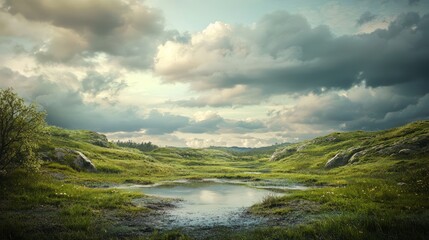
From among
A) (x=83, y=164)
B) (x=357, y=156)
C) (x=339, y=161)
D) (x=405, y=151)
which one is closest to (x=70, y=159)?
(x=83, y=164)

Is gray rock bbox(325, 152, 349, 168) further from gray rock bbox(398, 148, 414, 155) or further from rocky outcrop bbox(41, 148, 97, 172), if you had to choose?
rocky outcrop bbox(41, 148, 97, 172)

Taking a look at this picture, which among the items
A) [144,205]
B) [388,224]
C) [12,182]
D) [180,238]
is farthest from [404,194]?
[12,182]

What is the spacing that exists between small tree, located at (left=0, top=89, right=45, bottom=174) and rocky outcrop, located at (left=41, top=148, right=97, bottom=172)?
41387 mm

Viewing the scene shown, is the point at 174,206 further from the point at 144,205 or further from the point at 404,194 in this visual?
the point at 404,194

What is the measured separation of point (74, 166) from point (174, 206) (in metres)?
55.4

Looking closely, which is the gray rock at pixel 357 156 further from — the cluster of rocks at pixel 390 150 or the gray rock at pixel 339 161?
the gray rock at pixel 339 161

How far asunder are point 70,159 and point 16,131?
4477 centimetres

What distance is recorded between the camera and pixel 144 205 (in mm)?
37906

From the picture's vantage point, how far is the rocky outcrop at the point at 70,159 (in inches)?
3300

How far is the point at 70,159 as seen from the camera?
283 ft

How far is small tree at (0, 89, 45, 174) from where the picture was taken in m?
42.6

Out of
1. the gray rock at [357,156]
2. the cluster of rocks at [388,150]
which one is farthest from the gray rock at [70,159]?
the cluster of rocks at [388,150]

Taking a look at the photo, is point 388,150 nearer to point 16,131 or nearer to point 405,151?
point 405,151

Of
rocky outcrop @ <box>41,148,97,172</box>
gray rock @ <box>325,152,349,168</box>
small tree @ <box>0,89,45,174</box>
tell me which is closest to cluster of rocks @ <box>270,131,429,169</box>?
gray rock @ <box>325,152,349,168</box>
